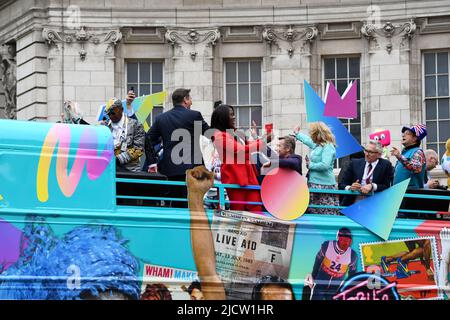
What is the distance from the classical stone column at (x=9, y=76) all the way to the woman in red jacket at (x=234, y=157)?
18115 millimetres

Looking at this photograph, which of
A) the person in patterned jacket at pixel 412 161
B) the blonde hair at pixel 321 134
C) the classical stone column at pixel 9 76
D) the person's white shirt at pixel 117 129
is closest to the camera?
the blonde hair at pixel 321 134

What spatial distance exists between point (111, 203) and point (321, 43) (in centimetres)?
1740

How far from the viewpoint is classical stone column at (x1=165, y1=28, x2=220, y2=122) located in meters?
28.0

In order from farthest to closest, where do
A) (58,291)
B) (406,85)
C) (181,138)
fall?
(406,85) < (181,138) < (58,291)

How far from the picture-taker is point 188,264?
11297 mm

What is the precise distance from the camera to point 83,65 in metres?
28.2

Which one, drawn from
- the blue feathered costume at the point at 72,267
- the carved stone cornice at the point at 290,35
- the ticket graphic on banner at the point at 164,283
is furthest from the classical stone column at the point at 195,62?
the blue feathered costume at the point at 72,267

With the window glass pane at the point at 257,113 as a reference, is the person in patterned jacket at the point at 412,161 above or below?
below

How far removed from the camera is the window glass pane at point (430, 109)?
2762 centimetres

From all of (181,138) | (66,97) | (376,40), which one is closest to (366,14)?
(376,40)

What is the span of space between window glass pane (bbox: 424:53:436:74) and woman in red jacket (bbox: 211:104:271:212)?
1599cm

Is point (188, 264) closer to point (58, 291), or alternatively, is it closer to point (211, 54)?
point (58, 291)

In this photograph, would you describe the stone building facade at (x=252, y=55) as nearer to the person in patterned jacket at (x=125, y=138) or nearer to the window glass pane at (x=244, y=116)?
the window glass pane at (x=244, y=116)

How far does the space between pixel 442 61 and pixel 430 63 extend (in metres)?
0.29
